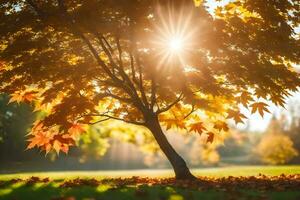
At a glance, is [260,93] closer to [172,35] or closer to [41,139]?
[172,35]

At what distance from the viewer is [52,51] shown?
31.6 ft

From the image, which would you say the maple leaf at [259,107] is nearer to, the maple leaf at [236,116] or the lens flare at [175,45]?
the maple leaf at [236,116]

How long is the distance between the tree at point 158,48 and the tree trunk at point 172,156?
5 centimetres

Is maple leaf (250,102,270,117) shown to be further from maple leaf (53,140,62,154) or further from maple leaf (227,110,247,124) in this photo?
maple leaf (53,140,62,154)

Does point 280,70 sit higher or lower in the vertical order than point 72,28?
lower

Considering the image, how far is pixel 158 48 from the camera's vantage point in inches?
377

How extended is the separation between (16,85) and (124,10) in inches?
132

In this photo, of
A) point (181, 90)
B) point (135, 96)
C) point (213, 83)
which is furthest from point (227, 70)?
point (135, 96)

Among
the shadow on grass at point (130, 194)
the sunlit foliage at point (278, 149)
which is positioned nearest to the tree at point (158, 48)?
the shadow on grass at point (130, 194)

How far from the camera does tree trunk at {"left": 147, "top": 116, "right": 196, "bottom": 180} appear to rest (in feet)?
34.7

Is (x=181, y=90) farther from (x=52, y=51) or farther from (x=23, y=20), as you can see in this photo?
(x=23, y=20)

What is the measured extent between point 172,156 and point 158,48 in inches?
119

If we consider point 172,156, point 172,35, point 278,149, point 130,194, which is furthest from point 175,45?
point 278,149

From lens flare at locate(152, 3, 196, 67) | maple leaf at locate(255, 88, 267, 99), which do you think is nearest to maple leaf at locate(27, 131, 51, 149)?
lens flare at locate(152, 3, 196, 67)
